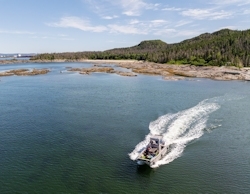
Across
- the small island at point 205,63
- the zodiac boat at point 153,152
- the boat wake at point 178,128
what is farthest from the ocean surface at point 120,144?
the small island at point 205,63

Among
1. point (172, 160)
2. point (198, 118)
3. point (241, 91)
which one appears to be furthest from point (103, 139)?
point (241, 91)

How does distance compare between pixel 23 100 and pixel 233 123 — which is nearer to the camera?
pixel 233 123

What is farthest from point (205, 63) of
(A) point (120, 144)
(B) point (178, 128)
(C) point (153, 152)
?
(C) point (153, 152)

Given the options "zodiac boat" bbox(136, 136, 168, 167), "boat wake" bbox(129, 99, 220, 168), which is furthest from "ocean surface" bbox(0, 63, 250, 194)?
"zodiac boat" bbox(136, 136, 168, 167)

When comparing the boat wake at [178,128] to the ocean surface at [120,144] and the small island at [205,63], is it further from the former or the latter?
the small island at [205,63]

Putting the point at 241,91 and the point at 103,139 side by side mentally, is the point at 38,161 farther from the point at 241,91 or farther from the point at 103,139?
the point at 241,91
